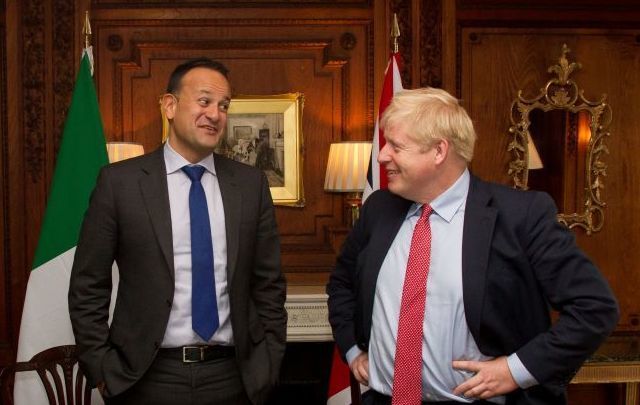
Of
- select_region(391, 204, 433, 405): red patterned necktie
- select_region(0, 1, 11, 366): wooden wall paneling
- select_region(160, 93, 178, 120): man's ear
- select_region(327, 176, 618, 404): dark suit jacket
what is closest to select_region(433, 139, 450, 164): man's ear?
select_region(327, 176, 618, 404): dark suit jacket

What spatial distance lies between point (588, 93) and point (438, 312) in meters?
3.04

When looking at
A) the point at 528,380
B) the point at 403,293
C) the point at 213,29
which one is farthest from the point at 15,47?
the point at 528,380

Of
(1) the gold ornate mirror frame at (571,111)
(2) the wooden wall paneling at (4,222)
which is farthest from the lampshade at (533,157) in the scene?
(2) the wooden wall paneling at (4,222)

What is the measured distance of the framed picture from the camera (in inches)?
169

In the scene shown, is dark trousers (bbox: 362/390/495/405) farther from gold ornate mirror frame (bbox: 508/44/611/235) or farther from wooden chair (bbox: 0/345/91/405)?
gold ornate mirror frame (bbox: 508/44/611/235)

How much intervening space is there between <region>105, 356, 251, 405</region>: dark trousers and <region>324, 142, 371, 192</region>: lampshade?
1904mm

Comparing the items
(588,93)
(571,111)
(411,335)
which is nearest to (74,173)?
(411,335)

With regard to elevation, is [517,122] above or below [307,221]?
above

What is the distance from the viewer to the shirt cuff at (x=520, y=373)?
5.50 feet

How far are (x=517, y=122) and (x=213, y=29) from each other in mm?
1806

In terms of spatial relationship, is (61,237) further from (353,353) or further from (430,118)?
(430,118)

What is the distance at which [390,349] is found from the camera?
182 cm

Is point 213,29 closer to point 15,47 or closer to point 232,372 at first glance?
point 15,47

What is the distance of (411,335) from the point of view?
1755mm
